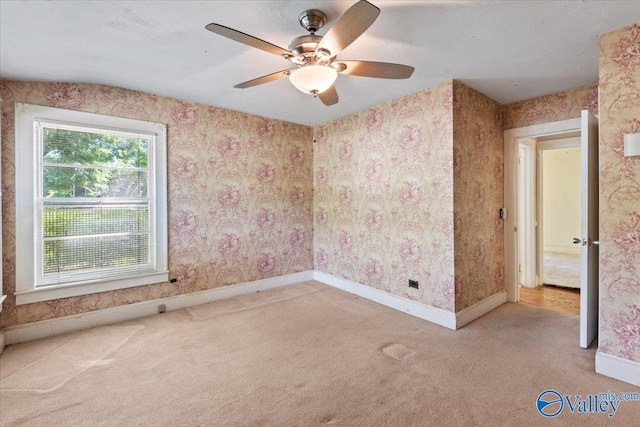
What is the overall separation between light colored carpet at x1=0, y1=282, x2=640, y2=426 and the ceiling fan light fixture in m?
1.94

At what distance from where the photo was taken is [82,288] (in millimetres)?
2795

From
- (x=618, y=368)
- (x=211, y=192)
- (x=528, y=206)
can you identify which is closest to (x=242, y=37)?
(x=211, y=192)

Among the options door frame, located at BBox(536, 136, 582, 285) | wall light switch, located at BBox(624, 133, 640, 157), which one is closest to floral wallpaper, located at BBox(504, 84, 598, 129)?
door frame, located at BBox(536, 136, 582, 285)

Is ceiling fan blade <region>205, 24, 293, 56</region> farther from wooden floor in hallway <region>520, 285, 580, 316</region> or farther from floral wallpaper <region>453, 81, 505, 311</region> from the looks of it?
wooden floor in hallway <region>520, 285, 580, 316</region>

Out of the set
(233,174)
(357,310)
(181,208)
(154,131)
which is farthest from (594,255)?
(154,131)

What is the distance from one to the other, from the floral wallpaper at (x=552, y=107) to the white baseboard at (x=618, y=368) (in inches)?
86.3

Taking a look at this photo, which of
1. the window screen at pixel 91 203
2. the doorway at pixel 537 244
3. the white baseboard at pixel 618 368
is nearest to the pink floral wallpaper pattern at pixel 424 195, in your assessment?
the doorway at pixel 537 244

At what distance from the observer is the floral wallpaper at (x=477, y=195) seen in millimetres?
2830

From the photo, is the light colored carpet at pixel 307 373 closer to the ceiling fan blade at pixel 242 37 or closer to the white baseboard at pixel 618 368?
the white baseboard at pixel 618 368

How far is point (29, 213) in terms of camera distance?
255 cm

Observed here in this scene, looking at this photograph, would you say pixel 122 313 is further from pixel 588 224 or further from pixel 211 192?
pixel 588 224

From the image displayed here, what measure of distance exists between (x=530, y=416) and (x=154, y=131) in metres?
3.93

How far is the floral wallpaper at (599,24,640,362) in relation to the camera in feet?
6.24

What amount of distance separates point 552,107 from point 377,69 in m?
2.45
